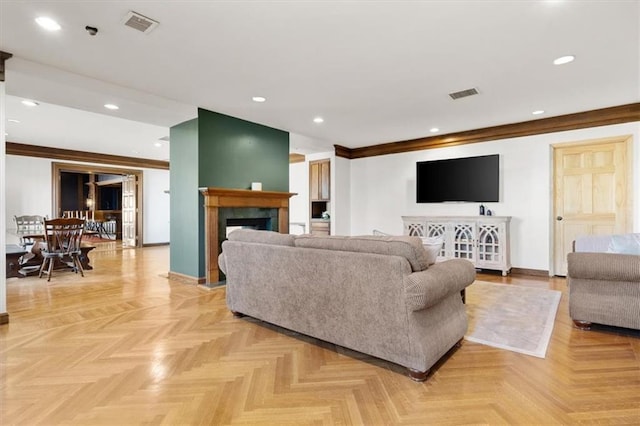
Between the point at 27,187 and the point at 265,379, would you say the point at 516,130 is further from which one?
the point at 27,187

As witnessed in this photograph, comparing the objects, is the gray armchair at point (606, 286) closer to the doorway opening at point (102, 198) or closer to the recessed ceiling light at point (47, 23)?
the recessed ceiling light at point (47, 23)

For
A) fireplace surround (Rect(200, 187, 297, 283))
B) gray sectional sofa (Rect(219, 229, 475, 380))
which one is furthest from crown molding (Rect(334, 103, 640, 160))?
gray sectional sofa (Rect(219, 229, 475, 380))

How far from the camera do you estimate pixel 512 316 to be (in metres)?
3.09

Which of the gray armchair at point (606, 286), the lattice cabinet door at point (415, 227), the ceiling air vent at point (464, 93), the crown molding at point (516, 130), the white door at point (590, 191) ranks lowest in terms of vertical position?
the gray armchair at point (606, 286)

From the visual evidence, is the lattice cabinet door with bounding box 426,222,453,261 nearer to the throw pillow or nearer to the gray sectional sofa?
the throw pillow

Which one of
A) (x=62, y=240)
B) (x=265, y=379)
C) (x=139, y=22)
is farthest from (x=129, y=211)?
(x=265, y=379)

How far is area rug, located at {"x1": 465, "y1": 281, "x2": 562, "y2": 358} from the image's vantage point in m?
2.49

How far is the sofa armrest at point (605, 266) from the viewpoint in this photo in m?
2.49

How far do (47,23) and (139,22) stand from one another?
706 millimetres

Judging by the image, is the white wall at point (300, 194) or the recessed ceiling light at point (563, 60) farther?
the white wall at point (300, 194)

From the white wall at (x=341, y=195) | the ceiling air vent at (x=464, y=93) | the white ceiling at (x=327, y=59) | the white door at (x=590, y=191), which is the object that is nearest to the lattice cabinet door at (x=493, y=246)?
the white door at (x=590, y=191)

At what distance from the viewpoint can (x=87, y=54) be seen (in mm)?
2883

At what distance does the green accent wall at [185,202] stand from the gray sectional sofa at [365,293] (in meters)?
1.94

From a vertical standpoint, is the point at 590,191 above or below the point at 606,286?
above
